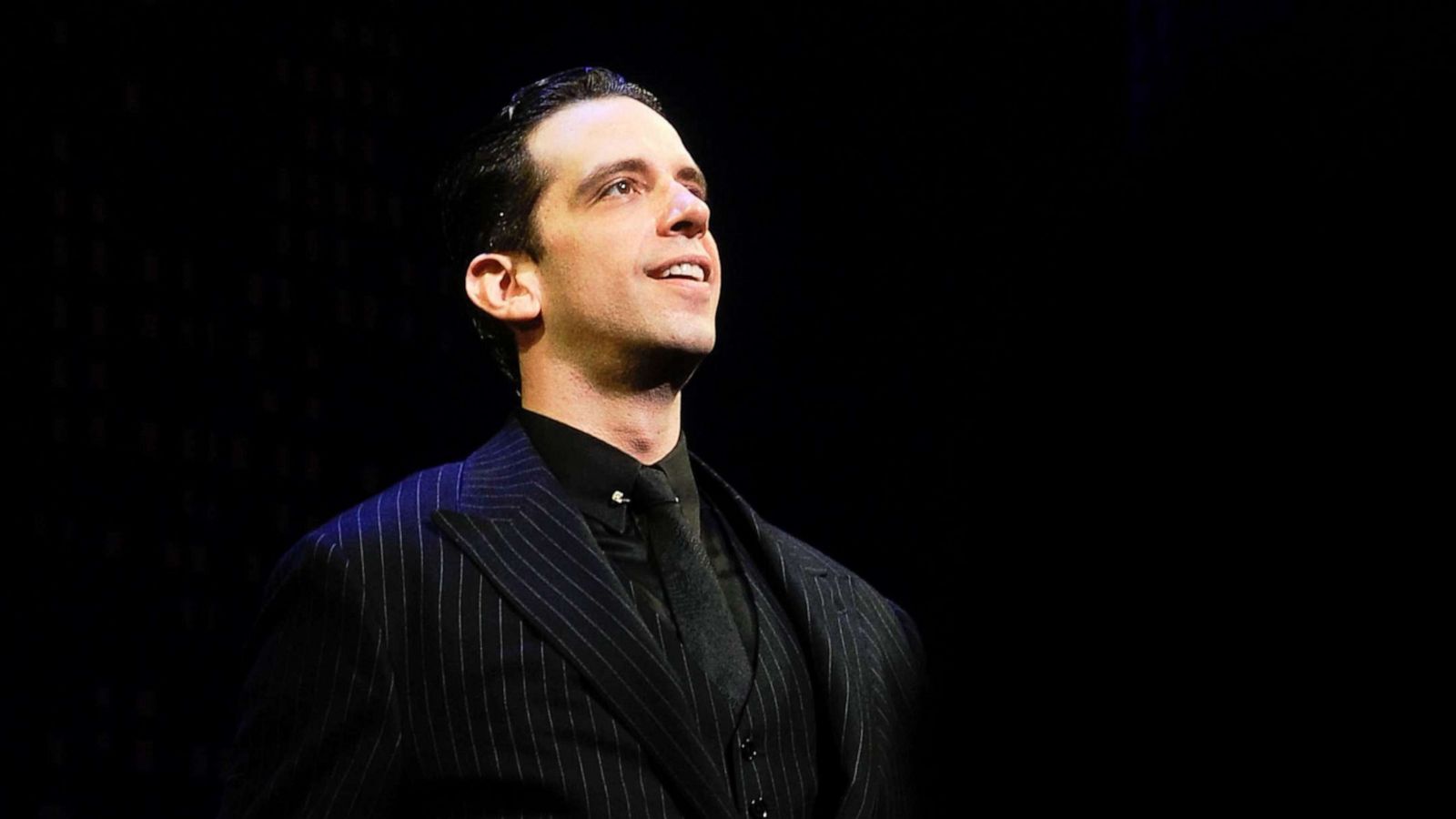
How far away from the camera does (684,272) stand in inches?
76.2

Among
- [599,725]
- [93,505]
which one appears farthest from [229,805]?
[93,505]

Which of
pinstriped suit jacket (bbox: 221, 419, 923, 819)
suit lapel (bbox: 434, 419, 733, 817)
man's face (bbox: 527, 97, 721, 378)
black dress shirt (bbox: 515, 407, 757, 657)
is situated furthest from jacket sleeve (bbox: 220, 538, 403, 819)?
man's face (bbox: 527, 97, 721, 378)

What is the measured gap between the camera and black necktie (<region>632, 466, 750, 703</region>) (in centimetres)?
172

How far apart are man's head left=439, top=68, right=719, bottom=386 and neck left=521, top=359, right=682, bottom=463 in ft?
0.08

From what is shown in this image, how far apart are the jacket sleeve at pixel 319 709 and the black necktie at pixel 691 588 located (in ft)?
1.13

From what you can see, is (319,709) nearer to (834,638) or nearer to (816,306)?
(834,638)

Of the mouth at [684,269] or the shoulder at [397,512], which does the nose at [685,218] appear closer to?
the mouth at [684,269]

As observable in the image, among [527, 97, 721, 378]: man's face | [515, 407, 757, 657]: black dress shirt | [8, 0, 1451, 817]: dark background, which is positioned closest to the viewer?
[8, 0, 1451, 817]: dark background

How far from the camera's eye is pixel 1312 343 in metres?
0.59

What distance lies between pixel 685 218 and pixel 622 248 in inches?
3.5

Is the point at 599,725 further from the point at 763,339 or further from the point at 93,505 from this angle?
the point at 763,339

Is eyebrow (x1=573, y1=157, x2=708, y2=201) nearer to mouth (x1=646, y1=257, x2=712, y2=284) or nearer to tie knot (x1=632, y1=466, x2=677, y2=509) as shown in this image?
mouth (x1=646, y1=257, x2=712, y2=284)

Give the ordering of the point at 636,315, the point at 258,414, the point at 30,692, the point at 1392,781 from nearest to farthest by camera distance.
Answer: the point at 1392,781 < the point at 636,315 < the point at 30,692 < the point at 258,414

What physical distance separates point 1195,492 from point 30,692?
6.47 feet
